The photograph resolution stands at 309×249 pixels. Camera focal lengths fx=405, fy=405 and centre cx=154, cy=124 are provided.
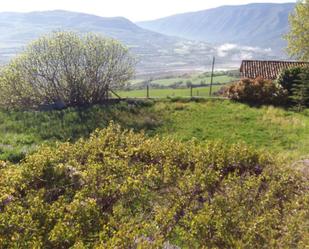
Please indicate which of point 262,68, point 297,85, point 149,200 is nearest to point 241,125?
point 297,85

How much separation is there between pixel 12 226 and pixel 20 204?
0.85 metres

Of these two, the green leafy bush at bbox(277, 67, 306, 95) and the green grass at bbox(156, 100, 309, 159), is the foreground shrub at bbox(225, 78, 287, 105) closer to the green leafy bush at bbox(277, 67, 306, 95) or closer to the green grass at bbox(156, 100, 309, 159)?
the green grass at bbox(156, 100, 309, 159)

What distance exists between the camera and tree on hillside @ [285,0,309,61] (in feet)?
119

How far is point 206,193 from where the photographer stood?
7230mm

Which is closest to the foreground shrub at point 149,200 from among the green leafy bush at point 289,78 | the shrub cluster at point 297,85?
the shrub cluster at point 297,85

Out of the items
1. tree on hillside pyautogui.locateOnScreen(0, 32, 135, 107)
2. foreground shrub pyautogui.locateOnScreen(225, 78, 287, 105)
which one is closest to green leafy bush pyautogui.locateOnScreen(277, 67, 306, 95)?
foreground shrub pyautogui.locateOnScreen(225, 78, 287, 105)

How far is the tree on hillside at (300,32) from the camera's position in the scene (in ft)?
119

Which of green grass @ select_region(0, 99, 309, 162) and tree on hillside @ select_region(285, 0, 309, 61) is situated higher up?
tree on hillside @ select_region(285, 0, 309, 61)

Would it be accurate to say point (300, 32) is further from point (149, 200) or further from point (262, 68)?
point (149, 200)

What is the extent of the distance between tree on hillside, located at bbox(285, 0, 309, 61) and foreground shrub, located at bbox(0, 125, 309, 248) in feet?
98.8

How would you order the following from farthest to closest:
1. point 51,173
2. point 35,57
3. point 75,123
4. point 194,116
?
point 35,57 < point 194,116 < point 75,123 < point 51,173

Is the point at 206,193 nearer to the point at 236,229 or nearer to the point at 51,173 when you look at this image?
the point at 236,229

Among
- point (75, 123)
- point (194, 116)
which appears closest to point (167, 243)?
point (75, 123)

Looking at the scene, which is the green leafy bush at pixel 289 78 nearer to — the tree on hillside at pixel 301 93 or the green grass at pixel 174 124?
the tree on hillside at pixel 301 93
